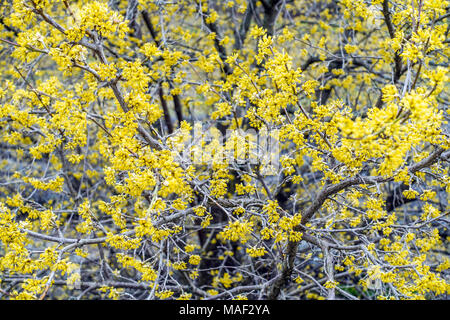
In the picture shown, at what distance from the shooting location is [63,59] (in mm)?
2717

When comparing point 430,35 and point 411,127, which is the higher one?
point 430,35

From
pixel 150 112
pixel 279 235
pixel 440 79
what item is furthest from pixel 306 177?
pixel 440 79

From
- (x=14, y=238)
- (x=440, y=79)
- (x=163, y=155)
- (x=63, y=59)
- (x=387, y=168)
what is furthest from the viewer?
(x=14, y=238)

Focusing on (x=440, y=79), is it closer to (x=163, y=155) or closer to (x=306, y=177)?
(x=163, y=155)

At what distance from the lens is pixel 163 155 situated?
2.49 meters
